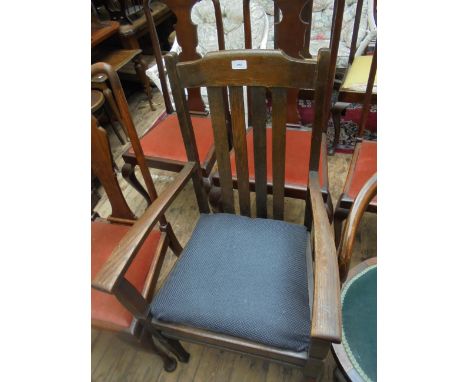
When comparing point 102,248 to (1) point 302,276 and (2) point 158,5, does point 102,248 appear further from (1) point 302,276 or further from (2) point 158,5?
(2) point 158,5

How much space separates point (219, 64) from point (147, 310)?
740mm

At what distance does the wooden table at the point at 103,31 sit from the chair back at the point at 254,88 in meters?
1.67

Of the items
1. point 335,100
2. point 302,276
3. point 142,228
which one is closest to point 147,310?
point 142,228

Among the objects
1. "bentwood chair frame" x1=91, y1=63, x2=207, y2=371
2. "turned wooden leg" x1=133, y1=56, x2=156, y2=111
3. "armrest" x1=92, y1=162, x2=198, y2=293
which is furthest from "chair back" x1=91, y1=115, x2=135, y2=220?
"turned wooden leg" x1=133, y1=56, x2=156, y2=111

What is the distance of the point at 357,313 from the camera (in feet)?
2.89

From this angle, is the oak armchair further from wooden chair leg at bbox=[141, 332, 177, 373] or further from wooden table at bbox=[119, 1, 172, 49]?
wooden table at bbox=[119, 1, 172, 49]

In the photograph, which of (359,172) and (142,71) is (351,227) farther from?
(142,71)

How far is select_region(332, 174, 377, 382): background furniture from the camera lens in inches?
30.5

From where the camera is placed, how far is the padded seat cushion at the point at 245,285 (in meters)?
0.79

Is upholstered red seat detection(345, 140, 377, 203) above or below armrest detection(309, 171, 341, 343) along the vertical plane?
below

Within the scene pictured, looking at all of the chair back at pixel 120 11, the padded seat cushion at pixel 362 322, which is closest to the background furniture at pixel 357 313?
the padded seat cushion at pixel 362 322

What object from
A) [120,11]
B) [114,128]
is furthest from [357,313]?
[120,11]

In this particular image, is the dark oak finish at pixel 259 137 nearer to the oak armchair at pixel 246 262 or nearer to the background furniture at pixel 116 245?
the oak armchair at pixel 246 262

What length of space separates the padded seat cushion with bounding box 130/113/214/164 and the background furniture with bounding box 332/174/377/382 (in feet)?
2.46
